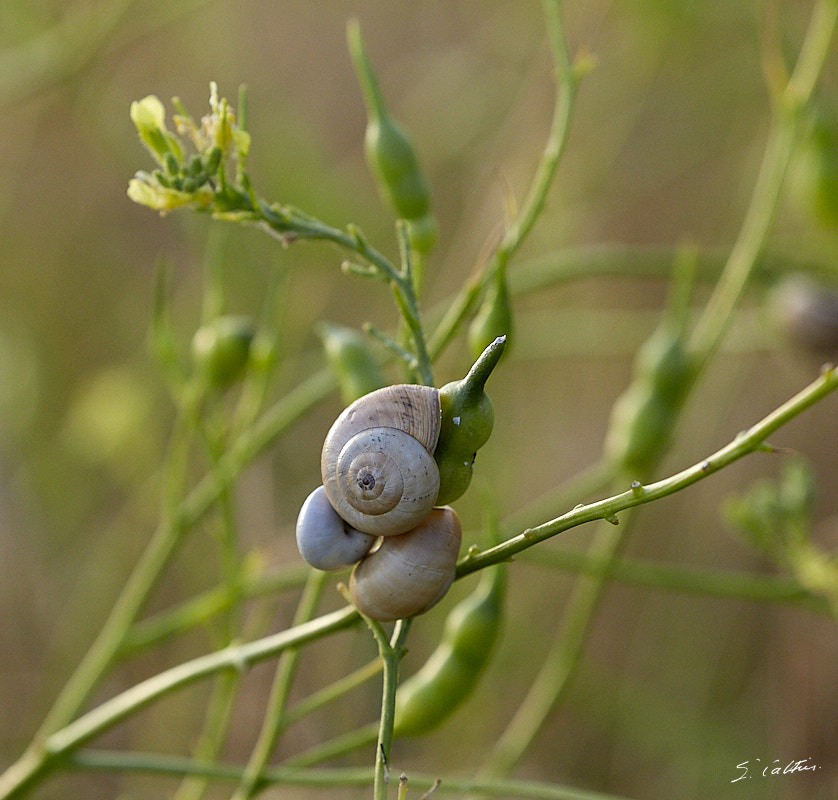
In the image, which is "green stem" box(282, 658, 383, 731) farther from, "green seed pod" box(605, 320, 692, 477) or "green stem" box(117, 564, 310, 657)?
"green seed pod" box(605, 320, 692, 477)

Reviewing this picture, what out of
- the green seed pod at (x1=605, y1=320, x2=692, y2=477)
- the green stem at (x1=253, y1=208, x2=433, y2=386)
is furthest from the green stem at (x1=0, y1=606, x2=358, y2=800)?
the green seed pod at (x1=605, y1=320, x2=692, y2=477)

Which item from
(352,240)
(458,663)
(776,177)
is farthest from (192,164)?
(776,177)

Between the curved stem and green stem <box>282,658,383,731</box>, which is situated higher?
the curved stem

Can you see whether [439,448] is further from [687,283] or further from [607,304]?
[607,304]

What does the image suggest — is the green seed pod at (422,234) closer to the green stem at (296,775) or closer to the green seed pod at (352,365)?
the green seed pod at (352,365)

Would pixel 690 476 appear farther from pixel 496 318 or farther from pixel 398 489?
pixel 496 318

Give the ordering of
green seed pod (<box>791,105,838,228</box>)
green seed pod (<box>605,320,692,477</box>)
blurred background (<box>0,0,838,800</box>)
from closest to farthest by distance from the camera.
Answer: green seed pod (<box>605,320,692,477</box>) → green seed pod (<box>791,105,838,228</box>) → blurred background (<box>0,0,838,800</box>)
